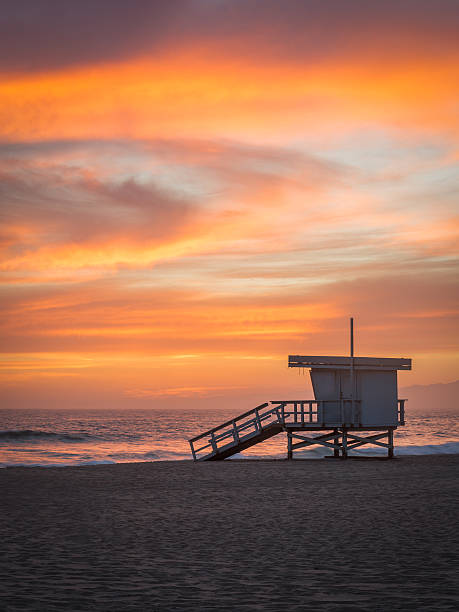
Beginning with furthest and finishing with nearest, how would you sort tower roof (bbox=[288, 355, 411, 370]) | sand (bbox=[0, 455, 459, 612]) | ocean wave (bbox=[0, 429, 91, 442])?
ocean wave (bbox=[0, 429, 91, 442]), tower roof (bbox=[288, 355, 411, 370]), sand (bbox=[0, 455, 459, 612])

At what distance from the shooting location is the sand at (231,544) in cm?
779

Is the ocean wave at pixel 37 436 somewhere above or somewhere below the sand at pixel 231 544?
below

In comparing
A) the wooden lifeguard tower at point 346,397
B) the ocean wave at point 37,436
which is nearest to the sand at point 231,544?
the wooden lifeguard tower at point 346,397

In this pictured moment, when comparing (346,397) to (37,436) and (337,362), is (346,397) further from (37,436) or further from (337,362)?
(37,436)

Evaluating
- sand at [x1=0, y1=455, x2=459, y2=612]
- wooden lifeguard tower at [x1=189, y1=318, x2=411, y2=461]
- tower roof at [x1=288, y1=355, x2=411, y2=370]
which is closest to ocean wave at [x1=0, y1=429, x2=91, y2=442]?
wooden lifeguard tower at [x1=189, y1=318, x2=411, y2=461]

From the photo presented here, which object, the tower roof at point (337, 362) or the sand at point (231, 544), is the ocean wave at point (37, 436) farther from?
the sand at point (231, 544)

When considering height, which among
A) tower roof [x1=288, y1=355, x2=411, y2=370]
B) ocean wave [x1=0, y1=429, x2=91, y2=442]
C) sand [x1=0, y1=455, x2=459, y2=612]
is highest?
tower roof [x1=288, y1=355, x2=411, y2=370]

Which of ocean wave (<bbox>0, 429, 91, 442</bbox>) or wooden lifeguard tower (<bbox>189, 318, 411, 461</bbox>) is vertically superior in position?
wooden lifeguard tower (<bbox>189, 318, 411, 461</bbox>)

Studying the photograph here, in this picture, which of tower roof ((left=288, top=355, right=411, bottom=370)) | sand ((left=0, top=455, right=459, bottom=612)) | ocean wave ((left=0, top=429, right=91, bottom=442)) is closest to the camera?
sand ((left=0, top=455, right=459, bottom=612))

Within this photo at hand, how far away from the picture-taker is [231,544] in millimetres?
11180

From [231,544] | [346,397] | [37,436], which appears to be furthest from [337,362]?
[37,436]

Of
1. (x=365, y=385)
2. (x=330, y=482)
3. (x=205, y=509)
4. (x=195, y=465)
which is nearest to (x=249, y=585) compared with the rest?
(x=205, y=509)

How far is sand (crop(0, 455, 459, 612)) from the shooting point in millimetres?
7785

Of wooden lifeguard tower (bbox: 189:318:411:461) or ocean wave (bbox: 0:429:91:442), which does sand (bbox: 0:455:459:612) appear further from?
ocean wave (bbox: 0:429:91:442)
